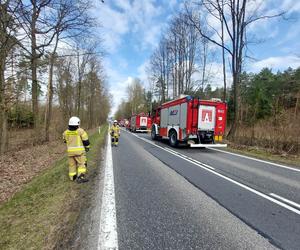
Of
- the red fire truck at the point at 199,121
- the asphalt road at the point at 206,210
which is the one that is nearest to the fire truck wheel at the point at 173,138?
the red fire truck at the point at 199,121

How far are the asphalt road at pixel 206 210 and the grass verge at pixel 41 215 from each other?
86cm

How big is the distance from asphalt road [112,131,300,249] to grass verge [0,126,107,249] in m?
0.86

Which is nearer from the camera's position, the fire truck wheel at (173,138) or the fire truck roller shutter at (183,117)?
the fire truck roller shutter at (183,117)

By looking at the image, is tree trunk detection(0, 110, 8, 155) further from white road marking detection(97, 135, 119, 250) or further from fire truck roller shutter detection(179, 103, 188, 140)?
fire truck roller shutter detection(179, 103, 188, 140)

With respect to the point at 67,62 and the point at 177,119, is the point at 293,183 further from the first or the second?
the point at 67,62

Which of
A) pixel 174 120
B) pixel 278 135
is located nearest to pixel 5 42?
pixel 174 120

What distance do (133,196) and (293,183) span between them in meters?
4.57

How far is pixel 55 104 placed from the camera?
30031 millimetres

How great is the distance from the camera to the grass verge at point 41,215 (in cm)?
314

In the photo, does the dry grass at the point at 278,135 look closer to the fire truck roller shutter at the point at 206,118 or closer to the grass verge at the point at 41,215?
the fire truck roller shutter at the point at 206,118

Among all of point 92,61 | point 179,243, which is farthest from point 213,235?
point 92,61

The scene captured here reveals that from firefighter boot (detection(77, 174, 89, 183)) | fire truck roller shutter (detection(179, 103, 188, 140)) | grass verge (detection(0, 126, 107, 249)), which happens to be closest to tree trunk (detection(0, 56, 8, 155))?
grass verge (detection(0, 126, 107, 249))

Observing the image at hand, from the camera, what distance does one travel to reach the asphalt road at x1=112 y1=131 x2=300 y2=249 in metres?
3.13

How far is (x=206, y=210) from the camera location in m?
4.19
